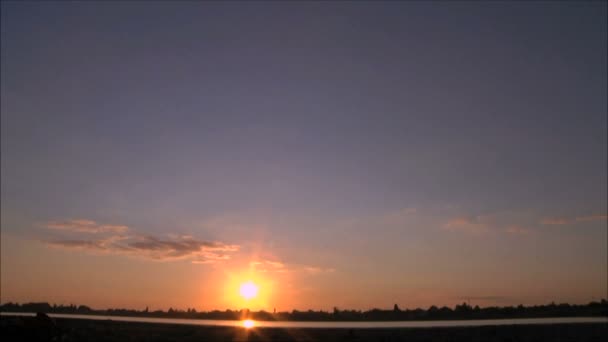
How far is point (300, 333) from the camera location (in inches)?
1786

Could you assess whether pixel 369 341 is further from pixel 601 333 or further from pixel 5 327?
pixel 5 327

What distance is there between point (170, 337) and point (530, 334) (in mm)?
28939

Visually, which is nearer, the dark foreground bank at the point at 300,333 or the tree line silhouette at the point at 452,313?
the dark foreground bank at the point at 300,333

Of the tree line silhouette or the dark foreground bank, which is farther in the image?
the tree line silhouette

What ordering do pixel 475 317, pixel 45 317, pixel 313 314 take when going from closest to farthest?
pixel 45 317 < pixel 475 317 < pixel 313 314

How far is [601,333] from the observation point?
41.0 meters

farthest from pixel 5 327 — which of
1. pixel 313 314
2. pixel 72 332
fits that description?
pixel 313 314

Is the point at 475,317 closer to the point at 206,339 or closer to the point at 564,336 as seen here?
the point at 564,336

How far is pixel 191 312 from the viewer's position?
293 ft

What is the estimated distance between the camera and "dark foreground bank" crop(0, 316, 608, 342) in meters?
36.2

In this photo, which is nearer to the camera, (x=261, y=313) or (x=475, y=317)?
(x=475, y=317)

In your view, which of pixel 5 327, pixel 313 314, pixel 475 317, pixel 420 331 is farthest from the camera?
pixel 313 314

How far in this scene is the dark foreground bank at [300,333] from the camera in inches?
1423

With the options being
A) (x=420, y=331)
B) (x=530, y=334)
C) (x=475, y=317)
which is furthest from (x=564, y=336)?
(x=475, y=317)
